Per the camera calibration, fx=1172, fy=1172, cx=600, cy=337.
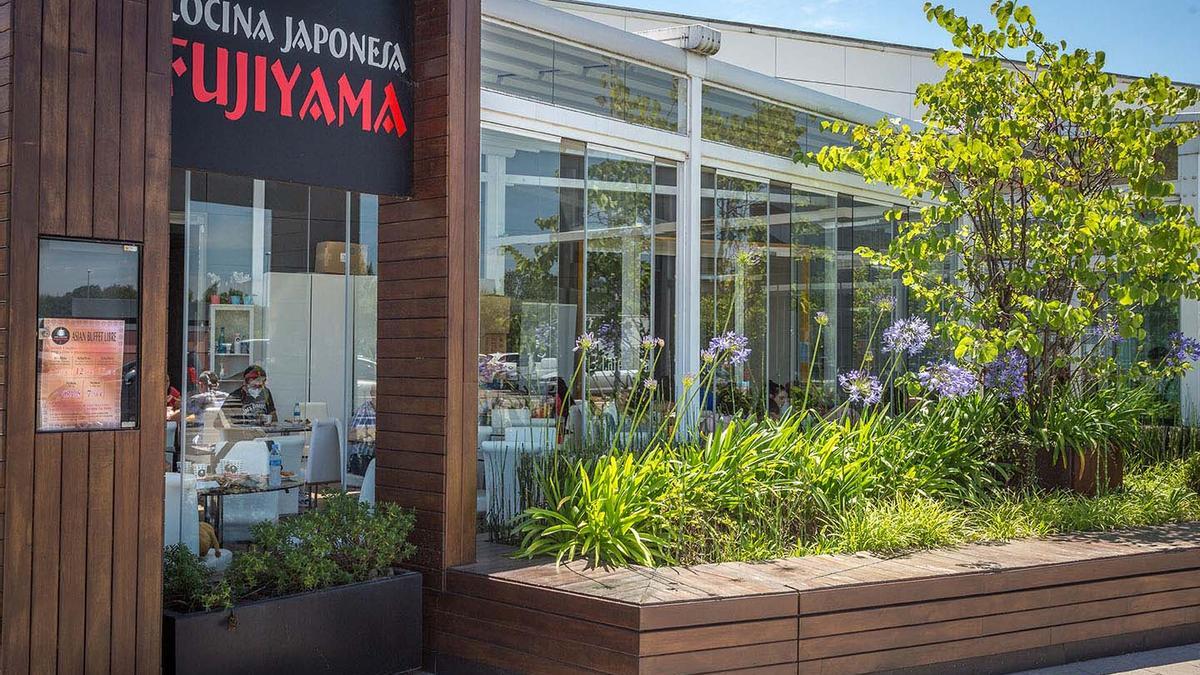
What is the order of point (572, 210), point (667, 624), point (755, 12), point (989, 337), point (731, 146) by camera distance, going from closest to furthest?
point (667, 624), point (989, 337), point (572, 210), point (731, 146), point (755, 12)

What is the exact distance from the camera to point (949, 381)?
7.40 meters

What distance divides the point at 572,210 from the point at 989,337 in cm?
302

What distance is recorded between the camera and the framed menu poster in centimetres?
412

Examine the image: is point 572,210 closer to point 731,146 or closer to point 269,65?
point 731,146

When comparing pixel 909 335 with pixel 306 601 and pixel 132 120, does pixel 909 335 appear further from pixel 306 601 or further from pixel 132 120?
pixel 132 120

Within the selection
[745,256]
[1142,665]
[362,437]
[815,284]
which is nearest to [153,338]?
[1142,665]

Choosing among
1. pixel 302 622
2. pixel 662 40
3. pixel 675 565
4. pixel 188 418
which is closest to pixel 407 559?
pixel 302 622

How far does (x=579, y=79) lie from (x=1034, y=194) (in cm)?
322

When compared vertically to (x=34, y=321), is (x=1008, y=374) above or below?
below

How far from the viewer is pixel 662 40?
9.38 metres

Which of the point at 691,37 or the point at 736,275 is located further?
the point at 736,275

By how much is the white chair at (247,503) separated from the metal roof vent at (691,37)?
170 inches

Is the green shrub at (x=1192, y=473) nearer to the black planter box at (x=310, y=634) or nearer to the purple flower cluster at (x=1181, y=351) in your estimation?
the purple flower cluster at (x=1181, y=351)

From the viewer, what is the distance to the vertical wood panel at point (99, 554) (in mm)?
4219
